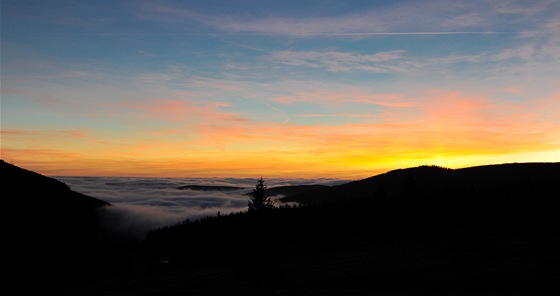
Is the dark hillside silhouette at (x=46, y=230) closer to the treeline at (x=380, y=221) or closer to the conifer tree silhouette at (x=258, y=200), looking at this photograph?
the treeline at (x=380, y=221)

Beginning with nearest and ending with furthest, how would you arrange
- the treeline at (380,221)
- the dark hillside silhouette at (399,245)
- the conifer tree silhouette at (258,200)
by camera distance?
the dark hillside silhouette at (399,245)
the conifer tree silhouette at (258,200)
the treeline at (380,221)

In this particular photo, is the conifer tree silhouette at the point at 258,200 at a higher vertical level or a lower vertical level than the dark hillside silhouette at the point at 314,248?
higher

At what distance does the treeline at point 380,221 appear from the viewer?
55.1m

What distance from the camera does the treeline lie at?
55125 mm

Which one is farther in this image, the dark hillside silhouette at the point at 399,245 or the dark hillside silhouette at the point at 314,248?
the dark hillside silhouette at the point at 314,248

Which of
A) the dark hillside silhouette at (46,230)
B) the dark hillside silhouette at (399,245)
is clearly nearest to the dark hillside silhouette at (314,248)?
the dark hillside silhouette at (399,245)

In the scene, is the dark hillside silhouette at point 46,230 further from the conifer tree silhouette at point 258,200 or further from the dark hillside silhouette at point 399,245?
the conifer tree silhouette at point 258,200

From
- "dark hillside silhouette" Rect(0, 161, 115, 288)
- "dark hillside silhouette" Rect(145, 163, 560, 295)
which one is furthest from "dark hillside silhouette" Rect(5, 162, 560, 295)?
"dark hillside silhouette" Rect(0, 161, 115, 288)

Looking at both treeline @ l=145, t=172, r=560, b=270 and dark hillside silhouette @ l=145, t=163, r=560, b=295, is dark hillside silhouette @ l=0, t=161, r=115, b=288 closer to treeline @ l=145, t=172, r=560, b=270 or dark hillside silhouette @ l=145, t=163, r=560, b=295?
dark hillside silhouette @ l=145, t=163, r=560, b=295

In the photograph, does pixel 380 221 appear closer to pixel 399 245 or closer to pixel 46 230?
pixel 399 245

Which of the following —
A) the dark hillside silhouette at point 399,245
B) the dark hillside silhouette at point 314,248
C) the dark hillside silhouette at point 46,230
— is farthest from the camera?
the dark hillside silhouette at point 46,230

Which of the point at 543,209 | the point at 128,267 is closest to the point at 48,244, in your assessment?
the point at 128,267

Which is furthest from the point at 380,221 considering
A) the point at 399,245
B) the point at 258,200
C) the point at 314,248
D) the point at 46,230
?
the point at 46,230

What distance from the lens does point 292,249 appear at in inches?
2414
